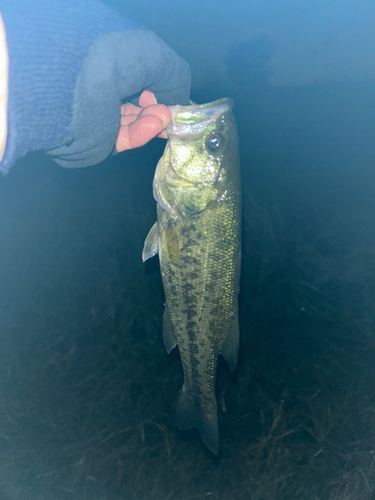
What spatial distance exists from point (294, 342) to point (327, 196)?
1035mm

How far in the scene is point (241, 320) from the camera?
183cm

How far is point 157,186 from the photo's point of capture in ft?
3.63

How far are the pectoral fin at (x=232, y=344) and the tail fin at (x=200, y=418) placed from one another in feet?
0.91

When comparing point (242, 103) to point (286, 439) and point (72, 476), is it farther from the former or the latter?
point (72, 476)

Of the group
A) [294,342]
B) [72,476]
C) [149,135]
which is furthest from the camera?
[294,342]

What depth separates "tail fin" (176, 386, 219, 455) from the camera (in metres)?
1.34

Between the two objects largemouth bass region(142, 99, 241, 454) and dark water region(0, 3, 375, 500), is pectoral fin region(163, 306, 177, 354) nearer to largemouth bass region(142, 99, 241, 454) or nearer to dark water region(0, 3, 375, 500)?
largemouth bass region(142, 99, 241, 454)

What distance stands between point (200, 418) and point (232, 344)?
0.49m

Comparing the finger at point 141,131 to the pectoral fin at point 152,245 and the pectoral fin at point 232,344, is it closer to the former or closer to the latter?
the pectoral fin at point 152,245

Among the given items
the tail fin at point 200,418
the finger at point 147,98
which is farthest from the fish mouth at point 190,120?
the tail fin at point 200,418

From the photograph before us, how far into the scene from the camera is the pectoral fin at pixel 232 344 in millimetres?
1182

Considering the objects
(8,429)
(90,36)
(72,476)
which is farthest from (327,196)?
(8,429)

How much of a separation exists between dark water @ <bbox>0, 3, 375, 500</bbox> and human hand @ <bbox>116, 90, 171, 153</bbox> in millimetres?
519

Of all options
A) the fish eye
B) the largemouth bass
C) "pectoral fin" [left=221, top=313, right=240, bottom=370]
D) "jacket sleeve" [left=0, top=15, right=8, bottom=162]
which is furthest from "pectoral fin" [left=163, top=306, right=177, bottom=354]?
"jacket sleeve" [left=0, top=15, right=8, bottom=162]
